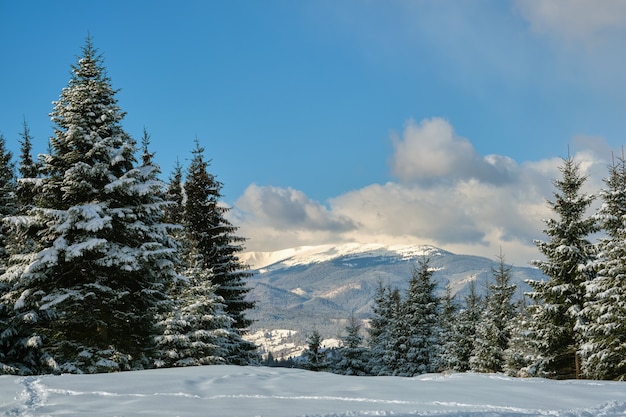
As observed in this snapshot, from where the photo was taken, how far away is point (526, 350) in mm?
31688

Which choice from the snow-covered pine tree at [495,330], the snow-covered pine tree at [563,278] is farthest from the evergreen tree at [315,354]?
the snow-covered pine tree at [563,278]

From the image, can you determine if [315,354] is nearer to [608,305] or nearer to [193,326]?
[193,326]

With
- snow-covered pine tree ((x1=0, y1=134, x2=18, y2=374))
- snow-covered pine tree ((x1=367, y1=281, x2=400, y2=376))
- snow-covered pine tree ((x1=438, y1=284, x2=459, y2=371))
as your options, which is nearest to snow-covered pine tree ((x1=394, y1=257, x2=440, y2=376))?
snow-covered pine tree ((x1=438, y1=284, x2=459, y2=371))

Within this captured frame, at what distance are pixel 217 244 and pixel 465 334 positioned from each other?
24.1 m

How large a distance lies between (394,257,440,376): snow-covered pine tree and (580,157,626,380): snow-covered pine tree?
1823 centimetres

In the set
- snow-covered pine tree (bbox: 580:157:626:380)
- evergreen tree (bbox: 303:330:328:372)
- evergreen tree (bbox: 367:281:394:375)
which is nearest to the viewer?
snow-covered pine tree (bbox: 580:157:626:380)

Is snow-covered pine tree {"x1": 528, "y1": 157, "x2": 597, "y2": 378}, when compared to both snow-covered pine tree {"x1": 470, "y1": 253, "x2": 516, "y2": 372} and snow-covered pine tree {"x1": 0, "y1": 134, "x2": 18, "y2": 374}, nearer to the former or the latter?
snow-covered pine tree {"x1": 470, "y1": 253, "x2": 516, "y2": 372}

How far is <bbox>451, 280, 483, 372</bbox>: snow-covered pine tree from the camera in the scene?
4309 centimetres

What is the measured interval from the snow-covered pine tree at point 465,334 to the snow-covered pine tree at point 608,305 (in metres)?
19.7

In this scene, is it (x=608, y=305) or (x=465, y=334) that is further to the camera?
(x=465, y=334)

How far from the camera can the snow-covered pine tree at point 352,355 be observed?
142 feet

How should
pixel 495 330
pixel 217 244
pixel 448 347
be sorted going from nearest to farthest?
pixel 217 244
pixel 495 330
pixel 448 347

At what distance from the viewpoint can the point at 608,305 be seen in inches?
878

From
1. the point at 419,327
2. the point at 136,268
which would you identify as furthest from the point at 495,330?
the point at 136,268
